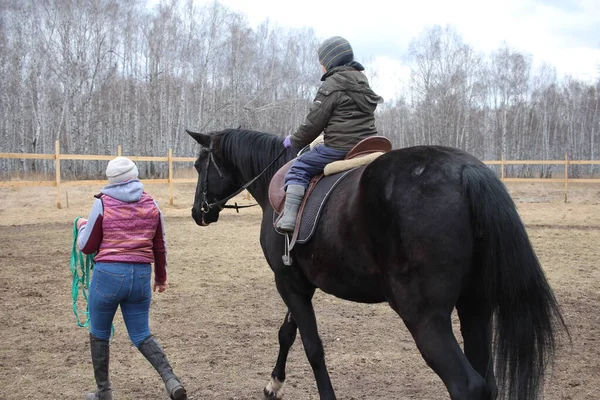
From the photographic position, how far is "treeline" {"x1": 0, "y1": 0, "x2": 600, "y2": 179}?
1188 inches

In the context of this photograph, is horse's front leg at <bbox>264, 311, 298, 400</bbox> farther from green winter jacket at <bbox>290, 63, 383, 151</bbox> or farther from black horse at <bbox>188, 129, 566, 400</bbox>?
green winter jacket at <bbox>290, 63, 383, 151</bbox>

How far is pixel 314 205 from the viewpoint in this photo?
347 cm

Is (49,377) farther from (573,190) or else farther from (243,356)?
(573,190)

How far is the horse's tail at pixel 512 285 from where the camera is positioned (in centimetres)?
266

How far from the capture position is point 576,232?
13047mm

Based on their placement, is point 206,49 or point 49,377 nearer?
point 49,377

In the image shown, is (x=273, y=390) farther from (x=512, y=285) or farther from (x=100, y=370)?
(x=512, y=285)

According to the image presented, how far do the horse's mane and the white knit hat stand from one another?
3.87ft

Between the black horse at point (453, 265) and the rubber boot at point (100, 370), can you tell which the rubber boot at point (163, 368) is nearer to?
the rubber boot at point (100, 370)

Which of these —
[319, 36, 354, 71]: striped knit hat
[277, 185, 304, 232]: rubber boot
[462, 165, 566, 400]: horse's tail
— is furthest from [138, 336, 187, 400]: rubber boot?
[319, 36, 354, 71]: striped knit hat

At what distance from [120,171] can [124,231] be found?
1.38 feet

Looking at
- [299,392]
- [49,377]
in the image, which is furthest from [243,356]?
[49,377]

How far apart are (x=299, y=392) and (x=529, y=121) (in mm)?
49927

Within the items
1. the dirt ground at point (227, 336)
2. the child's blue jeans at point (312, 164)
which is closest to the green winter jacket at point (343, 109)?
the child's blue jeans at point (312, 164)
